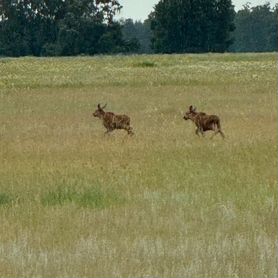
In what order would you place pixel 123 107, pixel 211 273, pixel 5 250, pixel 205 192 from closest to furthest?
pixel 211 273 → pixel 5 250 → pixel 205 192 → pixel 123 107

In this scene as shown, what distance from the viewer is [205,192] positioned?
966cm

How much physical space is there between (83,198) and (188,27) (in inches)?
3294

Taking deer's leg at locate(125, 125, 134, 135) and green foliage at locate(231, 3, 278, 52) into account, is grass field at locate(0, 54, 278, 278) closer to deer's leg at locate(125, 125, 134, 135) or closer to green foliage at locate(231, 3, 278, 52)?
deer's leg at locate(125, 125, 134, 135)

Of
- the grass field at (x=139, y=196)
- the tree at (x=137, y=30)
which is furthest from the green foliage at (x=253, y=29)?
the grass field at (x=139, y=196)

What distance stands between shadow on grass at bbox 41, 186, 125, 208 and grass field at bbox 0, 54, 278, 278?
0.01 meters

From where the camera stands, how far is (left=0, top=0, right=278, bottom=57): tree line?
87.8m

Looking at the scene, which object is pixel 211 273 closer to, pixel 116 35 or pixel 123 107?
pixel 123 107

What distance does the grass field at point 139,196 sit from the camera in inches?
263

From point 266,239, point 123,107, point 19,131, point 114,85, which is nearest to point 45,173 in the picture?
point 266,239

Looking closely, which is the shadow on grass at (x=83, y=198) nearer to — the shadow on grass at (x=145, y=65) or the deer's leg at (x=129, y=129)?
the deer's leg at (x=129, y=129)

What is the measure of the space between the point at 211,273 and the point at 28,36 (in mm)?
87712

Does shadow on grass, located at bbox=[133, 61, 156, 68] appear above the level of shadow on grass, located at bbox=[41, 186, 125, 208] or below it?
below

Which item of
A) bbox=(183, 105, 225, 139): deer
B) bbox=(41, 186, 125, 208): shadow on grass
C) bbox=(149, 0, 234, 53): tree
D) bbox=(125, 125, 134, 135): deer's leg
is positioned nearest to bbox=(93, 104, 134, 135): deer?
bbox=(125, 125, 134, 135): deer's leg

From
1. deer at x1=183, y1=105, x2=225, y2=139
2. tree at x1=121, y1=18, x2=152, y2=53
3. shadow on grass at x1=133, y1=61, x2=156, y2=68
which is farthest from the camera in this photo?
tree at x1=121, y1=18, x2=152, y2=53
